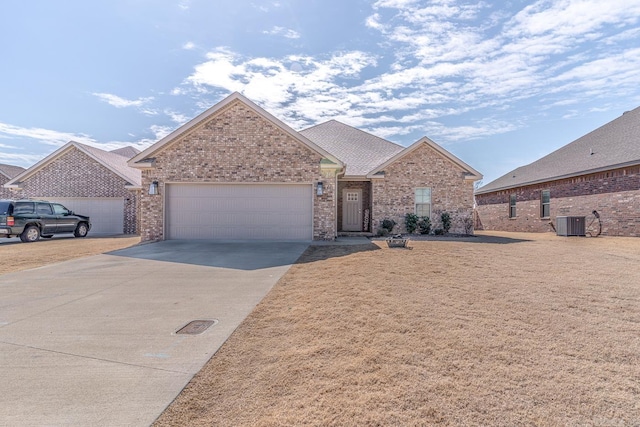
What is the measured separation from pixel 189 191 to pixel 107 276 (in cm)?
611

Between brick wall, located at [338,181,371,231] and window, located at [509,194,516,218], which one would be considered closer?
brick wall, located at [338,181,371,231]

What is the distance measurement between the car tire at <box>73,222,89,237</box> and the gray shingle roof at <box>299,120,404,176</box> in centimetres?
1272

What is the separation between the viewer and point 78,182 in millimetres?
18844

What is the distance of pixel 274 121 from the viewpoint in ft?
41.0

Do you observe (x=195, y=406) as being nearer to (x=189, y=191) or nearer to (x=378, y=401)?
(x=378, y=401)

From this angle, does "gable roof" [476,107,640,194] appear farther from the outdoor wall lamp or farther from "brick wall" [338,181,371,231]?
the outdoor wall lamp

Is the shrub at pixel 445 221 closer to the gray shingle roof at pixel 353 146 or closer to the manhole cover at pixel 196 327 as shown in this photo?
the gray shingle roof at pixel 353 146

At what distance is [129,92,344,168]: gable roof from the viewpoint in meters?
12.5

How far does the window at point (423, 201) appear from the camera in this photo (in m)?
16.1

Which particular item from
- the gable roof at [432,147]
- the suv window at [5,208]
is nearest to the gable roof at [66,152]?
the suv window at [5,208]

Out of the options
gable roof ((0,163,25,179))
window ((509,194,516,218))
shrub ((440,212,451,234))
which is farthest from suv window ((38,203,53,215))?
window ((509,194,516,218))

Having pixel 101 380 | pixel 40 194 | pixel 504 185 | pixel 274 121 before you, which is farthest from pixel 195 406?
pixel 504 185

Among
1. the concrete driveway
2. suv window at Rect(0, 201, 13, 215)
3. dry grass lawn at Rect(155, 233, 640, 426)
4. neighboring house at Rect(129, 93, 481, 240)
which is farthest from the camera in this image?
suv window at Rect(0, 201, 13, 215)

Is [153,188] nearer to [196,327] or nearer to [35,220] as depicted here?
[35,220]
